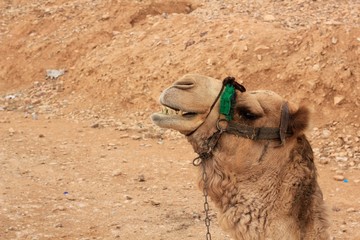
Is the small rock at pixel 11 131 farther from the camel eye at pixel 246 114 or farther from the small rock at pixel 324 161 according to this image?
the camel eye at pixel 246 114

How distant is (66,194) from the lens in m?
7.61

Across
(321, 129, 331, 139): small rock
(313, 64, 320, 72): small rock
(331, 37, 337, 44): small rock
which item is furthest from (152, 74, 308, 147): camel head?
(331, 37, 337, 44): small rock

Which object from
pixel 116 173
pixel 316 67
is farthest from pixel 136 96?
pixel 316 67

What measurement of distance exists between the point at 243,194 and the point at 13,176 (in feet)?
18.8

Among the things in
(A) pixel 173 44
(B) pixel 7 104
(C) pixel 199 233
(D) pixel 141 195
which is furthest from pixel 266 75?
(B) pixel 7 104

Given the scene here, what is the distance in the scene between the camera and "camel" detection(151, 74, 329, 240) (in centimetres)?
305

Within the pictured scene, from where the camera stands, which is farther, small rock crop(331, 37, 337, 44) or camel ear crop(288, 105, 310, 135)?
small rock crop(331, 37, 337, 44)

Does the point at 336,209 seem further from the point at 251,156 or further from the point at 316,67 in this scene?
the point at 251,156

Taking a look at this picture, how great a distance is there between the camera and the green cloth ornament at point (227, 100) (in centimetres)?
319

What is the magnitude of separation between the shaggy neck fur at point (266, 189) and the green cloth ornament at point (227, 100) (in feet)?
0.47

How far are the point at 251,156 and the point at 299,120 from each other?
0.36 meters

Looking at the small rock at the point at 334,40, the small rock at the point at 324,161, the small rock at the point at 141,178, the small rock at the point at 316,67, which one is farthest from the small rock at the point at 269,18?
the small rock at the point at 141,178

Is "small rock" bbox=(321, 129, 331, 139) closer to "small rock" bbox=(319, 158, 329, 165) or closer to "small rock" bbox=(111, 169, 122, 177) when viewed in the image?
"small rock" bbox=(319, 158, 329, 165)

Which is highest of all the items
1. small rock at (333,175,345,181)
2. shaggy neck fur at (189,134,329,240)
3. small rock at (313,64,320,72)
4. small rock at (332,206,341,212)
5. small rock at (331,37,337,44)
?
shaggy neck fur at (189,134,329,240)
